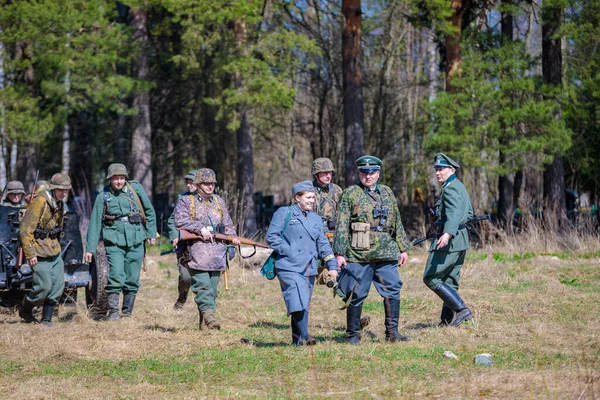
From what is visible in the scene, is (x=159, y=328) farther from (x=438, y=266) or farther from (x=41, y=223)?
(x=438, y=266)

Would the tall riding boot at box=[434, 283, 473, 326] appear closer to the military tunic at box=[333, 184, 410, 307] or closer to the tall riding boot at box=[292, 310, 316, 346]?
the military tunic at box=[333, 184, 410, 307]

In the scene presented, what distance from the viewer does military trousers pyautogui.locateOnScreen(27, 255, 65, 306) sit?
388 inches

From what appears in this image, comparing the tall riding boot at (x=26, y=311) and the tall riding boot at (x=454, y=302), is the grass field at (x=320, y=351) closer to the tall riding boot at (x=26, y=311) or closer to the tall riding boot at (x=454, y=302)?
the tall riding boot at (x=454, y=302)

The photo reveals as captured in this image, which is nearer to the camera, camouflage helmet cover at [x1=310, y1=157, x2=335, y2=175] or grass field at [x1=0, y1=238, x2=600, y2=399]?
grass field at [x1=0, y1=238, x2=600, y2=399]

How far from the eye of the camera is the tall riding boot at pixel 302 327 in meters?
8.22

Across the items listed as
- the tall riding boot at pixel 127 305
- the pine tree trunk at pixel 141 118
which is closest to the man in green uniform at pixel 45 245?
the tall riding boot at pixel 127 305

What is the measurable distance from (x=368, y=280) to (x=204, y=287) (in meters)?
1.94

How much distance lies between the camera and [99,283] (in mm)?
10539

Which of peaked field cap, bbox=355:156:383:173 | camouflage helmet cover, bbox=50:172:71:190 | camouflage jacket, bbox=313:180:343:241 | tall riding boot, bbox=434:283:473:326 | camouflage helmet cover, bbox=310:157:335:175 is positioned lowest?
tall riding boot, bbox=434:283:473:326

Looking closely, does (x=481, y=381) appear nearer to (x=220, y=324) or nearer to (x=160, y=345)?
(x=160, y=345)

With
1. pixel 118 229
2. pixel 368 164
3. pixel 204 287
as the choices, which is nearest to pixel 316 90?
pixel 118 229

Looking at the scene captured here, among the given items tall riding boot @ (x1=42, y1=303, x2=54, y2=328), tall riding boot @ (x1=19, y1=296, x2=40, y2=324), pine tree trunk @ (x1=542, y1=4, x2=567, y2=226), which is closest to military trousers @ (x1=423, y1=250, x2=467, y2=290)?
tall riding boot @ (x1=42, y1=303, x2=54, y2=328)

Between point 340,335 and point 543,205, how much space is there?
1118 centimetres

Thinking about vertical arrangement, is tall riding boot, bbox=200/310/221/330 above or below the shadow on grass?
above
